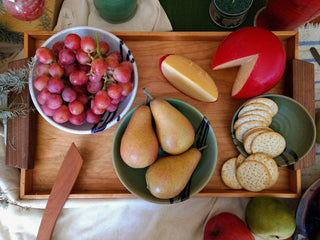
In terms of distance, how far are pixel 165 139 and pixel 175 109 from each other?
0.06m

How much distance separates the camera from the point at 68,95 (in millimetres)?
445

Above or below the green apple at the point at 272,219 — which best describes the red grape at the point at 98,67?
above

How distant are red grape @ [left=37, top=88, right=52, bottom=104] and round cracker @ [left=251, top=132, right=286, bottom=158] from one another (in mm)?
382

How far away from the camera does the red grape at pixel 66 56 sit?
0.45 metres

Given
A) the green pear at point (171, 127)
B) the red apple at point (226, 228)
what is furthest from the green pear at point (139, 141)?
the red apple at point (226, 228)

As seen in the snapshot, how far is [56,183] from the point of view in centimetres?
52

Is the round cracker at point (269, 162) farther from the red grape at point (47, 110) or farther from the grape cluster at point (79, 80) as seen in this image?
the red grape at point (47, 110)

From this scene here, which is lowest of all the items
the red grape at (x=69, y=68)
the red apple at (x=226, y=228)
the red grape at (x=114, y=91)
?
the red apple at (x=226, y=228)

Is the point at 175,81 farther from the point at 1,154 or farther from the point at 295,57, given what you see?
the point at 1,154

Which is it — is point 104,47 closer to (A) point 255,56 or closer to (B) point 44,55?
(B) point 44,55

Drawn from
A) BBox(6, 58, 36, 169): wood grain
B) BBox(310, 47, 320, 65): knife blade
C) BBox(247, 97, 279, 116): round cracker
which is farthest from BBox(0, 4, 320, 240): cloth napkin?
BBox(310, 47, 320, 65): knife blade

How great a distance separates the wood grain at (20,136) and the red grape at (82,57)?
14 centimetres

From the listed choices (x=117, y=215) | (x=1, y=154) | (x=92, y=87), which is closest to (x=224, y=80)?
(x=92, y=87)

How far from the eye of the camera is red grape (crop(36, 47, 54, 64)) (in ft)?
1.49
